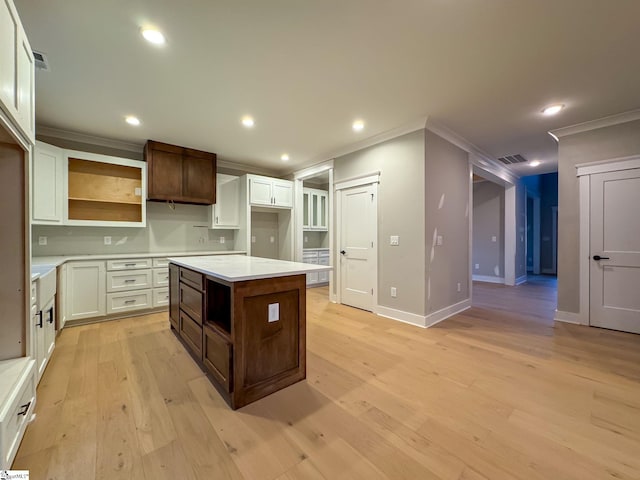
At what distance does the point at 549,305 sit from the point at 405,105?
4194mm

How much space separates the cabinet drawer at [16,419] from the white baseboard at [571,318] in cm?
524

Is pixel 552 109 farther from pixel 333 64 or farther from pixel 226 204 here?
pixel 226 204

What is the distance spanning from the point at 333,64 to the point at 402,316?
302 cm

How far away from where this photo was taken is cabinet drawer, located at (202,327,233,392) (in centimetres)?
180

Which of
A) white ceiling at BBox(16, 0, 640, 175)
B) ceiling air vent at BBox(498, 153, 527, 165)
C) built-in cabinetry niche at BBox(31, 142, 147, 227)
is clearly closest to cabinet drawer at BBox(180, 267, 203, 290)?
white ceiling at BBox(16, 0, 640, 175)

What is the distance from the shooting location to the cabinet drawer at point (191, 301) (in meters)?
2.28

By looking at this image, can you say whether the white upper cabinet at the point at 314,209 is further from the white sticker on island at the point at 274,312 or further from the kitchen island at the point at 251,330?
the white sticker on island at the point at 274,312

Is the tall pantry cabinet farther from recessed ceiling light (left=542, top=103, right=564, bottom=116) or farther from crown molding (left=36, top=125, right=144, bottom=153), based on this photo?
recessed ceiling light (left=542, top=103, right=564, bottom=116)

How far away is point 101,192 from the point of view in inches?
155

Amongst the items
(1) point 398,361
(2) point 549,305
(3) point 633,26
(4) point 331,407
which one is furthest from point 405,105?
(2) point 549,305

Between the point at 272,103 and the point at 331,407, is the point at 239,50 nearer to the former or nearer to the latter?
the point at 272,103

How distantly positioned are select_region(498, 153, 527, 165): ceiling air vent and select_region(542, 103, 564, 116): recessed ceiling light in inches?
68.1

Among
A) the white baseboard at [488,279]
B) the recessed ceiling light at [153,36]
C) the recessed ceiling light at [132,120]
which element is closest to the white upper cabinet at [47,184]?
the recessed ceiling light at [132,120]

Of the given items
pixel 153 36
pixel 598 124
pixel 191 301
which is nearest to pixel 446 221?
pixel 598 124
